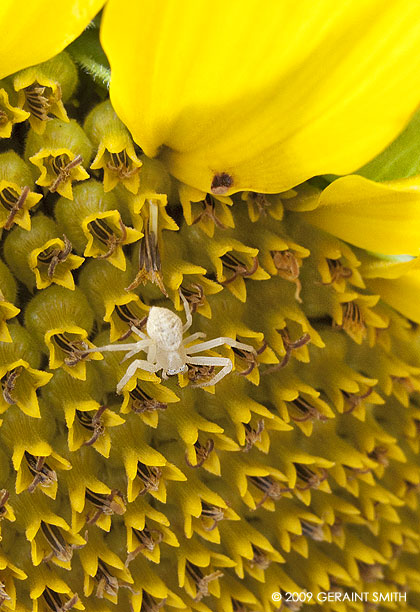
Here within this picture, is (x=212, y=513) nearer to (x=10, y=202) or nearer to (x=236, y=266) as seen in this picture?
(x=236, y=266)

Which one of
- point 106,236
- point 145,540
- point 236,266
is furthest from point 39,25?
point 145,540

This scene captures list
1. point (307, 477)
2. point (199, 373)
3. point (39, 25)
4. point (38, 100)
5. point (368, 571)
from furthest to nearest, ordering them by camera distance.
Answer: point (368, 571) < point (307, 477) < point (199, 373) < point (38, 100) < point (39, 25)

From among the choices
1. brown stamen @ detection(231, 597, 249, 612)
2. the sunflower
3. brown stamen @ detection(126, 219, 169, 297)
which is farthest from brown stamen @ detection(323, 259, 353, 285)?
brown stamen @ detection(231, 597, 249, 612)

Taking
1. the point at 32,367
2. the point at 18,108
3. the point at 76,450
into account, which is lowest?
the point at 76,450

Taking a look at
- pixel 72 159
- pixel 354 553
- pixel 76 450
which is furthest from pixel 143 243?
pixel 354 553

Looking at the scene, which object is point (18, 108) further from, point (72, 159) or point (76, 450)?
point (76, 450)

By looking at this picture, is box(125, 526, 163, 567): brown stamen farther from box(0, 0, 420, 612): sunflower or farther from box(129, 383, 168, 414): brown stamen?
box(129, 383, 168, 414): brown stamen

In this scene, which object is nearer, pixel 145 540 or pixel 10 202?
pixel 10 202
